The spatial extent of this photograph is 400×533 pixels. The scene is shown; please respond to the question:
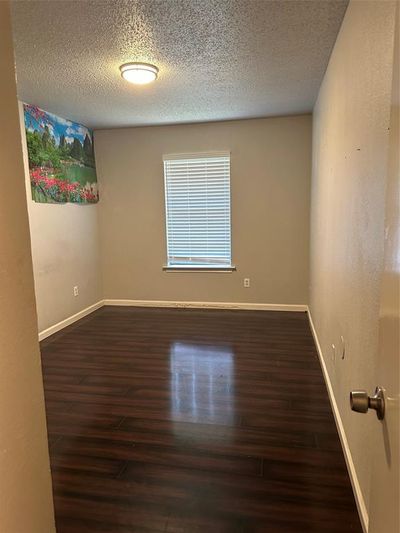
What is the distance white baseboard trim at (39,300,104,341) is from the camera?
4203mm

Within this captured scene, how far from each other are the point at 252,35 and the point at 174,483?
2754 mm

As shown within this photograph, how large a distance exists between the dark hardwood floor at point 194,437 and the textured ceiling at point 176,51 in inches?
99.4

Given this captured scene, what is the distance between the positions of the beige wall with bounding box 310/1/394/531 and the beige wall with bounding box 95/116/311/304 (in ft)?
6.77

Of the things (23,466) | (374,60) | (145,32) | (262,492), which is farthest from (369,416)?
(145,32)

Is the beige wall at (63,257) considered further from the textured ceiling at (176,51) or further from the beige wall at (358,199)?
the beige wall at (358,199)

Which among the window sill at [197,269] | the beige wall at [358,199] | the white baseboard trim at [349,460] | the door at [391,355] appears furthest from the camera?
the window sill at [197,269]

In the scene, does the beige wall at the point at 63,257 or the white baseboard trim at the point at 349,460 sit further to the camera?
the beige wall at the point at 63,257

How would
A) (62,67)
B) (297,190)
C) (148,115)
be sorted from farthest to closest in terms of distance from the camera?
(297,190) < (148,115) < (62,67)

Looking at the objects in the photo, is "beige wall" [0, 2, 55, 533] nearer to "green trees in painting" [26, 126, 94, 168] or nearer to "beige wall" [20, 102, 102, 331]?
"beige wall" [20, 102, 102, 331]

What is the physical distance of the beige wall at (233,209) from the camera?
4.84 m

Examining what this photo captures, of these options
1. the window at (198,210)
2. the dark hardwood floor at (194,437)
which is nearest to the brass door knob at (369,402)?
the dark hardwood floor at (194,437)

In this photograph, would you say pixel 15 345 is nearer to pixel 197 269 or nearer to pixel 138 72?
pixel 138 72

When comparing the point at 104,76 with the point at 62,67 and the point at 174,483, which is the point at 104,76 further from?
the point at 174,483

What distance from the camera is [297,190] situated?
15.9ft
